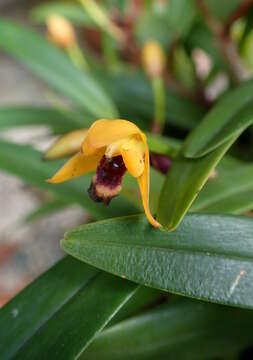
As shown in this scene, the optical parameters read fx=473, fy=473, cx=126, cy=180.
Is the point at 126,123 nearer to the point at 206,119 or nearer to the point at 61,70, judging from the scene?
the point at 206,119

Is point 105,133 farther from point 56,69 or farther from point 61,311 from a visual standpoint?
point 56,69

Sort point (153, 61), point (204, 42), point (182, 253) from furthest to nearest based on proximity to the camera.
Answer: point (204, 42), point (153, 61), point (182, 253)

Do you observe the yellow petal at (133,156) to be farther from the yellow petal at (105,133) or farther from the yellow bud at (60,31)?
the yellow bud at (60,31)

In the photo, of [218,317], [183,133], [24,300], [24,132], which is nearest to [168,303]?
[218,317]

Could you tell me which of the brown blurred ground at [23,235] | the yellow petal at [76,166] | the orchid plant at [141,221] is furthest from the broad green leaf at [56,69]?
the yellow petal at [76,166]

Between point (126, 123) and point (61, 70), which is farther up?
point (126, 123)

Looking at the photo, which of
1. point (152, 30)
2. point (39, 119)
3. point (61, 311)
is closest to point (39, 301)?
point (61, 311)

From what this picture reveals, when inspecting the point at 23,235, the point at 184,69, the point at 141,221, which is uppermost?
the point at 141,221
